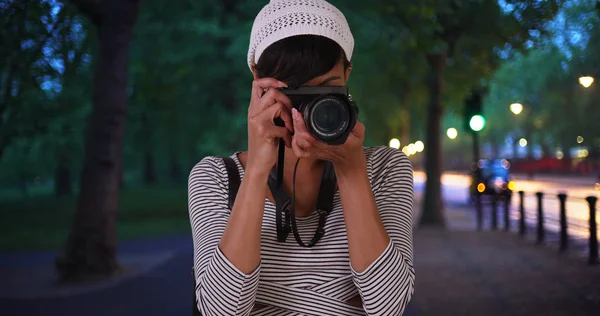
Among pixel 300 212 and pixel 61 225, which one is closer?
pixel 300 212

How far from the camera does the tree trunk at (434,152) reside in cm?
1622

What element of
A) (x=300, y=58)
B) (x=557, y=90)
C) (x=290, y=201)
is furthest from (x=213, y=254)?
(x=557, y=90)

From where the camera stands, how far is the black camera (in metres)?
1.45

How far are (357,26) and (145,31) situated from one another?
6979mm

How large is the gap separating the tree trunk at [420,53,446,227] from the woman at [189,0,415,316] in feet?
49.1

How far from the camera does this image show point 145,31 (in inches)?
674

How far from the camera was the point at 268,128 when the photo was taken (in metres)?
1.53

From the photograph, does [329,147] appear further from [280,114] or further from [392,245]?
[392,245]

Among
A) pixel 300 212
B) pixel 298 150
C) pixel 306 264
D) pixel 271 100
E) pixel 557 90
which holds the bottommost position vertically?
pixel 306 264

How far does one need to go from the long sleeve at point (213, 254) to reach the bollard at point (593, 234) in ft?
29.9

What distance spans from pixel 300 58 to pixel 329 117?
0.66 feet

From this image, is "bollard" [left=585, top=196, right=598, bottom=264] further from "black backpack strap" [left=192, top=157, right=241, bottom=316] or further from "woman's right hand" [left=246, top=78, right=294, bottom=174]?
"woman's right hand" [left=246, top=78, right=294, bottom=174]

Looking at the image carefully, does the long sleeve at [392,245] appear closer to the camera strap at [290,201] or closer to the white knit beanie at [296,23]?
the camera strap at [290,201]

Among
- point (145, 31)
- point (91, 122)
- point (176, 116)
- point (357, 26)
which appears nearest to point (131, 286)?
point (91, 122)
